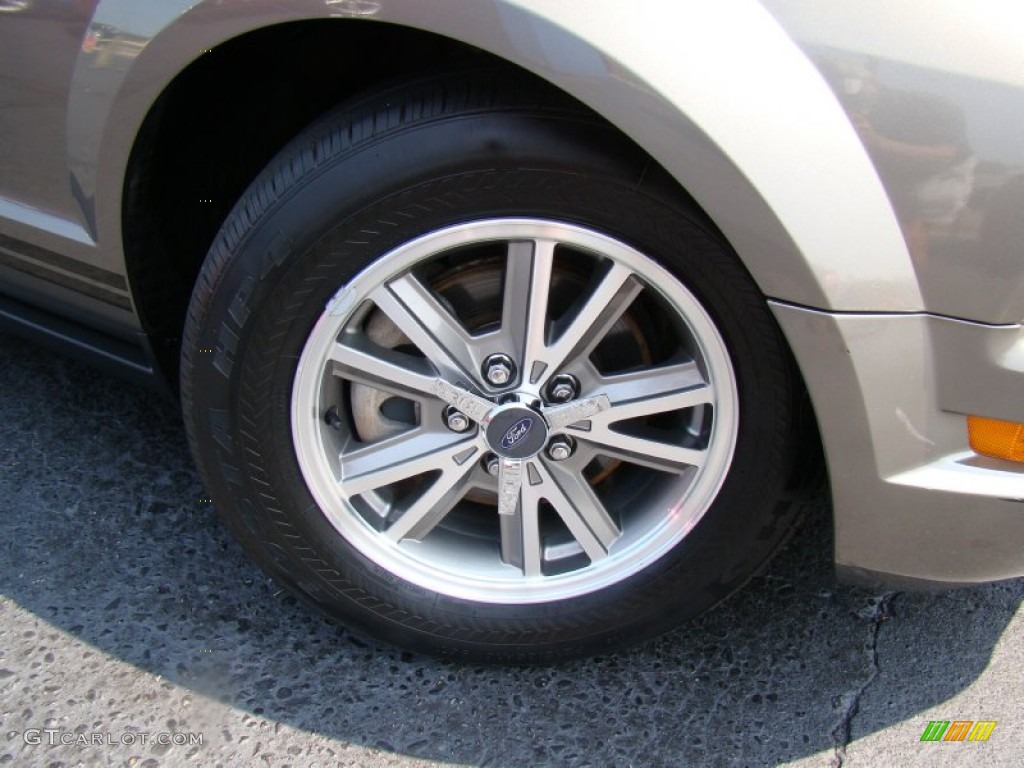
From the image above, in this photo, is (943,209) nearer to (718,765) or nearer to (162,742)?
(718,765)

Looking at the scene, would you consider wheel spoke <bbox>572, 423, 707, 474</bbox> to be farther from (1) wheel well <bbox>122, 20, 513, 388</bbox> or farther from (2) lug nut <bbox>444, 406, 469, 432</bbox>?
(1) wheel well <bbox>122, 20, 513, 388</bbox>

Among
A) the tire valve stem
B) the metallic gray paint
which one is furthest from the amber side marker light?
the tire valve stem

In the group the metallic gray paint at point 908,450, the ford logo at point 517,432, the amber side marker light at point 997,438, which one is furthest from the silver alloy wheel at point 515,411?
the amber side marker light at point 997,438

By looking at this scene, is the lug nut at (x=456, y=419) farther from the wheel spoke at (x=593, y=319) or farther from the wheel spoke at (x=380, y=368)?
the wheel spoke at (x=593, y=319)

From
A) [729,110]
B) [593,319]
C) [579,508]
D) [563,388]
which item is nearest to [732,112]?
[729,110]

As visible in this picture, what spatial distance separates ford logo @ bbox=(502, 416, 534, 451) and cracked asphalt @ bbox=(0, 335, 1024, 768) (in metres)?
0.49

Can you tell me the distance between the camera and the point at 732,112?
1291 mm

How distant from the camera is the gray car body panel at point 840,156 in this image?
1.25m

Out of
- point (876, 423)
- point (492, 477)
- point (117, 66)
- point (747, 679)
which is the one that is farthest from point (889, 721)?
point (117, 66)

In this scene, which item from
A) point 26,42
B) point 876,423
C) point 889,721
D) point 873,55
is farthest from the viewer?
point 889,721

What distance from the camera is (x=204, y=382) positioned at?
168 cm

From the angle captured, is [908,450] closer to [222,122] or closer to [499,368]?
[499,368]

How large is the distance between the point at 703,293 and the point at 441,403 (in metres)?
0.49

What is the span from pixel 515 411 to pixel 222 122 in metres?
0.73
